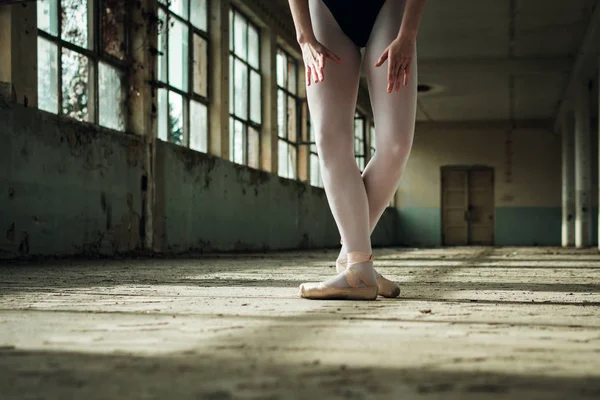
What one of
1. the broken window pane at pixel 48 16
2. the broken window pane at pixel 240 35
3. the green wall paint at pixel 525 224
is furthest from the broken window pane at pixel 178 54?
the green wall paint at pixel 525 224

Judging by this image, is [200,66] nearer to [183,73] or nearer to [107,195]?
[183,73]

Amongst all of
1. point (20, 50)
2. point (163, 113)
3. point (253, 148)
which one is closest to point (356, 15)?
point (20, 50)

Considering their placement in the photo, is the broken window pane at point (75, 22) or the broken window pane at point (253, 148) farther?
the broken window pane at point (253, 148)

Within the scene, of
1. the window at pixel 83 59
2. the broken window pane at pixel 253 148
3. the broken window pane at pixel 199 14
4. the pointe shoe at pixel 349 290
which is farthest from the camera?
the broken window pane at pixel 253 148

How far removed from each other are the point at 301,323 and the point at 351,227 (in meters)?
0.82

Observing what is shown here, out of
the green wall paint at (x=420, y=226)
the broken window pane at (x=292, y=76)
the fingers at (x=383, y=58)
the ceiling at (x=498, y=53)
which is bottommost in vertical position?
the green wall paint at (x=420, y=226)

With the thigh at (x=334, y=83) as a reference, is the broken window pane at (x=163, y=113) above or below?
above

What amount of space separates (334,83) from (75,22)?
4850mm

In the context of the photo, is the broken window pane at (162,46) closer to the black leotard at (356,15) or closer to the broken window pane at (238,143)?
the broken window pane at (238,143)

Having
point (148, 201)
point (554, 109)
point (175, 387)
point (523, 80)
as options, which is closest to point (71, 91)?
point (148, 201)

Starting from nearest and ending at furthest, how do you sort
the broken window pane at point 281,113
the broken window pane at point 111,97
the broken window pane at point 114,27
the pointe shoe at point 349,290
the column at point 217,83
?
1. the pointe shoe at point 349,290
2. the broken window pane at point 111,97
3. the broken window pane at point 114,27
4. the column at point 217,83
5. the broken window pane at point 281,113

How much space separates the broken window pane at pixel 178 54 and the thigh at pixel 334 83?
20.6 ft

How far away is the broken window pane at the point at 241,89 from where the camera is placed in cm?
1088

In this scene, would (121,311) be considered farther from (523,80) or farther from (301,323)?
(523,80)
